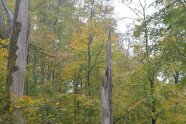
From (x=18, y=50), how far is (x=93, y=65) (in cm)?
1177

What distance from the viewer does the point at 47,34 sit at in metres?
24.9

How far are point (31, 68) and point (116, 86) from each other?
576cm

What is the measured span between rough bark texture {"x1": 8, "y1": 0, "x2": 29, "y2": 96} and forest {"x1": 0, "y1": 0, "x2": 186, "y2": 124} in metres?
0.03

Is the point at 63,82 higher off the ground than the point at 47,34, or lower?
lower

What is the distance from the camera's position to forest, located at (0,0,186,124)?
11992mm

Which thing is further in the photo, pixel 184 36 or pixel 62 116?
pixel 62 116

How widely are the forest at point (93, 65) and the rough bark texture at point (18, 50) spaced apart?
0.03 meters

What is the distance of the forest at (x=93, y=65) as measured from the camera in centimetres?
1199

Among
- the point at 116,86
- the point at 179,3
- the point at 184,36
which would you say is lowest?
the point at 116,86

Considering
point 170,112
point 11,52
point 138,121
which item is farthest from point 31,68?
point 11,52

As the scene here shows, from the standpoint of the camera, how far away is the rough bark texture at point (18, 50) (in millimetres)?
11852

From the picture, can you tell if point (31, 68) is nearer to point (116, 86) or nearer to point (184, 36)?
point (116, 86)

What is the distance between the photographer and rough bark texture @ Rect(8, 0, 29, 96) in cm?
1185

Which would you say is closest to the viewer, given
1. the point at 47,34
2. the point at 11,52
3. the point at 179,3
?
the point at 11,52
